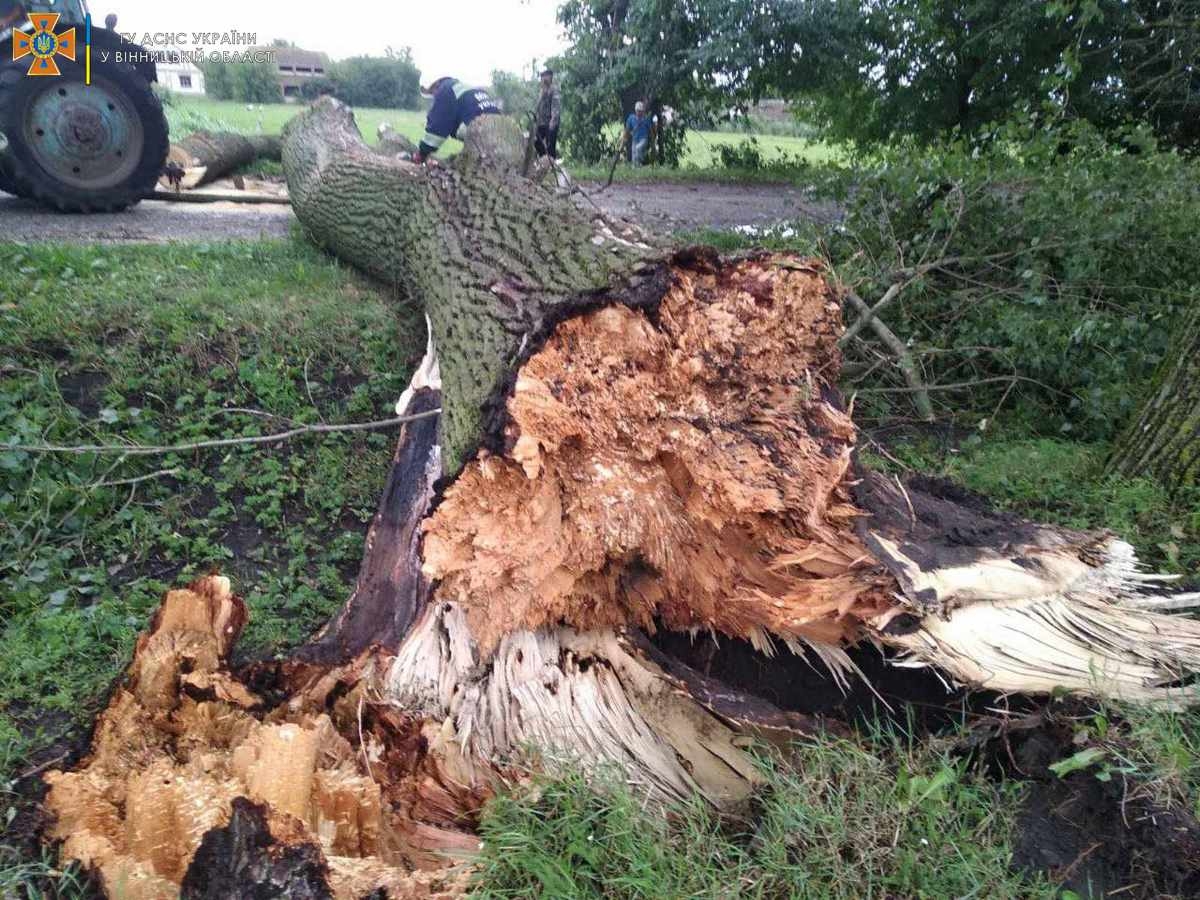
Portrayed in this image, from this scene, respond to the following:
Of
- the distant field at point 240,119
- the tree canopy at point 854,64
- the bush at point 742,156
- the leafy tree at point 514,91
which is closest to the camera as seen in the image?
the tree canopy at point 854,64

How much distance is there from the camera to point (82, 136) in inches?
262

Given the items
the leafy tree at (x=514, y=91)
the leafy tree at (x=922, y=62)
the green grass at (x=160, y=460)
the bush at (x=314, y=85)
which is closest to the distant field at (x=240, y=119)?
the bush at (x=314, y=85)

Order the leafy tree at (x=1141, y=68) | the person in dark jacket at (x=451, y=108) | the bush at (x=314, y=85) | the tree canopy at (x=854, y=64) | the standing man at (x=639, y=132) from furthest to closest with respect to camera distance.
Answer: the bush at (x=314, y=85) < the standing man at (x=639, y=132) < the tree canopy at (x=854, y=64) < the person in dark jacket at (x=451, y=108) < the leafy tree at (x=1141, y=68)

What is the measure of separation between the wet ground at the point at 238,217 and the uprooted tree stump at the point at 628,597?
2042 millimetres

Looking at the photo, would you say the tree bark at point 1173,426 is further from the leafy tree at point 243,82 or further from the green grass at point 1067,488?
the leafy tree at point 243,82

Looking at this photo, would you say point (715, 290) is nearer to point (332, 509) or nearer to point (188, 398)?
point (332, 509)

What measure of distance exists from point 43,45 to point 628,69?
8.10 metres

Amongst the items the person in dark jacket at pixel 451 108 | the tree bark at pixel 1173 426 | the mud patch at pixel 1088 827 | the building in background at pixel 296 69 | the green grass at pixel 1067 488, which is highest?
the building in background at pixel 296 69

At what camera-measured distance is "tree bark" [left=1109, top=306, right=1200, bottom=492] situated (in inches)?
135

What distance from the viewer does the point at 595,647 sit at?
99.1 inches

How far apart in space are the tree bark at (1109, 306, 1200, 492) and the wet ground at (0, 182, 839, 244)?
9.11 ft

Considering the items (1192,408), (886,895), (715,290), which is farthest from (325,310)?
(1192,408)

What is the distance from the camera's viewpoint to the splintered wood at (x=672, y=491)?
2.38 metres

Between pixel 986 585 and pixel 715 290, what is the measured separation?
4.07 feet
